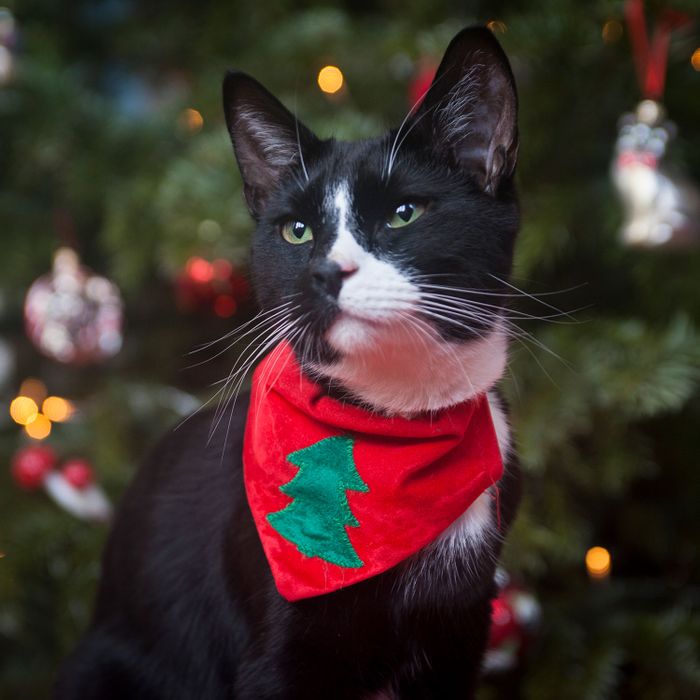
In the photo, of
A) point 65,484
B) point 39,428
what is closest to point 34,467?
point 65,484

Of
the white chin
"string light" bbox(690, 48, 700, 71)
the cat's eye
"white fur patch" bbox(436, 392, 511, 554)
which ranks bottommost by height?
"white fur patch" bbox(436, 392, 511, 554)

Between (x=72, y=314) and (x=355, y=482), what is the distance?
838mm

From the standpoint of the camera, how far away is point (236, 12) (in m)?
1.54

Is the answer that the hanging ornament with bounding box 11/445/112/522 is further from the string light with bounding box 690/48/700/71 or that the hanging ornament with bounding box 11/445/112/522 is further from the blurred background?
the string light with bounding box 690/48/700/71

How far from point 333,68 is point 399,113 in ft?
0.46

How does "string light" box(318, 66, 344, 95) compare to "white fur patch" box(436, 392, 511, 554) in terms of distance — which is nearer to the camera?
"white fur patch" box(436, 392, 511, 554)

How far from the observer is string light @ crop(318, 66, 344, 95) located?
126cm

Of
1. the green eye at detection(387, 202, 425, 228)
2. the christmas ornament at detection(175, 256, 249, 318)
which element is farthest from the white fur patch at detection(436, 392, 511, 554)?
the christmas ornament at detection(175, 256, 249, 318)

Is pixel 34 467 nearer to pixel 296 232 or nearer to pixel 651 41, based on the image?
pixel 296 232

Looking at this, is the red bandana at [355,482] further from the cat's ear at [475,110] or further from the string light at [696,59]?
the string light at [696,59]

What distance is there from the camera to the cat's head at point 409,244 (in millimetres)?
608

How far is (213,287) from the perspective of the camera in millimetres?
1404

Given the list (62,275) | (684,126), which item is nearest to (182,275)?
(62,275)

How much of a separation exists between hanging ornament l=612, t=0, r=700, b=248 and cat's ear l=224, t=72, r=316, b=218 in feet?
1.53
